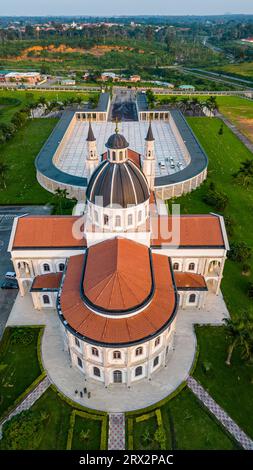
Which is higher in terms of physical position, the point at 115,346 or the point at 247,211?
the point at 115,346

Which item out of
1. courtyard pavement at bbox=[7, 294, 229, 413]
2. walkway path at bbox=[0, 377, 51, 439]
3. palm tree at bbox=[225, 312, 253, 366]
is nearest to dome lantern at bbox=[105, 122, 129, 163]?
palm tree at bbox=[225, 312, 253, 366]

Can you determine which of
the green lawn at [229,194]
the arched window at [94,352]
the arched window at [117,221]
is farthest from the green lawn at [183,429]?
the arched window at [117,221]

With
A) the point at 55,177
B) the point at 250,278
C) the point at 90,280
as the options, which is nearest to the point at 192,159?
the point at 55,177

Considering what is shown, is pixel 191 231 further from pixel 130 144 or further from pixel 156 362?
pixel 130 144

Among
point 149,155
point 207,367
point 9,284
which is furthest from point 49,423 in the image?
point 149,155

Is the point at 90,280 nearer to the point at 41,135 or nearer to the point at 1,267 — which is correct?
the point at 1,267

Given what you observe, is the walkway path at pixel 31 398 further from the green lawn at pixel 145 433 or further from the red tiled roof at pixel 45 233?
the red tiled roof at pixel 45 233

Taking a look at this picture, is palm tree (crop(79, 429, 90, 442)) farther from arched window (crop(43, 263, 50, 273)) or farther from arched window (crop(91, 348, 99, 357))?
arched window (crop(43, 263, 50, 273))
